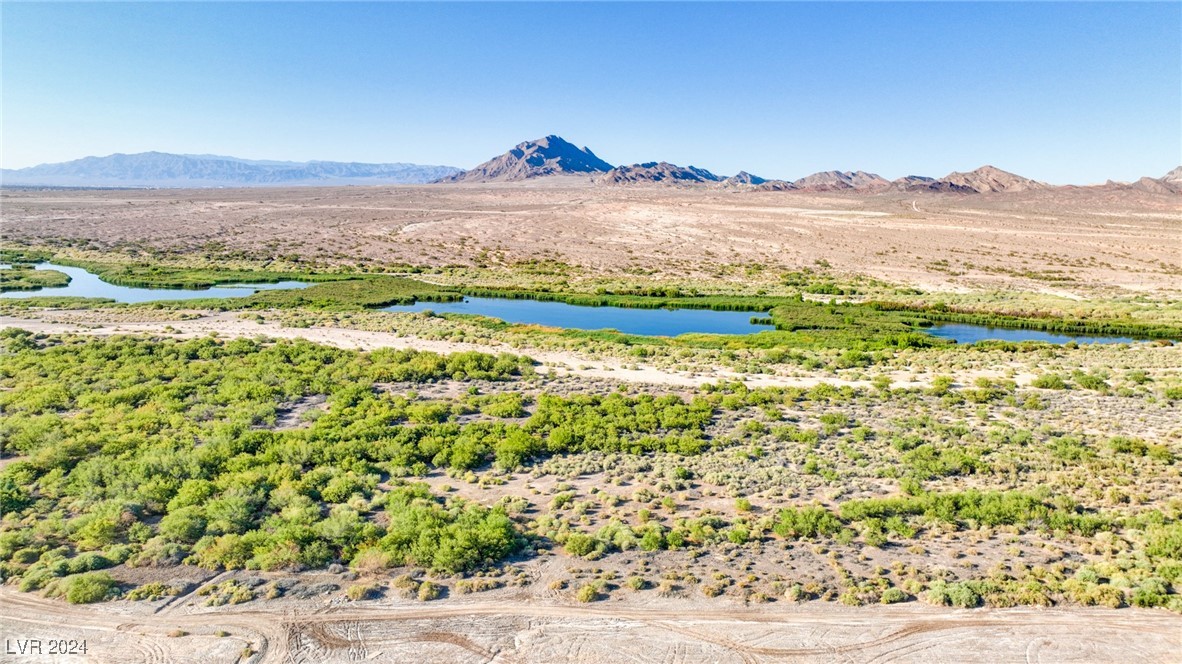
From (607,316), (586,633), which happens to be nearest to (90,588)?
(586,633)

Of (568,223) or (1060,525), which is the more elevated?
(568,223)

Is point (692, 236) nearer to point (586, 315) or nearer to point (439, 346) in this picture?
point (586, 315)

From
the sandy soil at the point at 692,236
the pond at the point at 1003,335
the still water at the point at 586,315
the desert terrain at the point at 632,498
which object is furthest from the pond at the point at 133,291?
the pond at the point at 1003,335

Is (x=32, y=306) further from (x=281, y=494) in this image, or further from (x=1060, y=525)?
(x=1060, y=525)

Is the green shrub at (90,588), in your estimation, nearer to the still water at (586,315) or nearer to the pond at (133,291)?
the still water at (586,315)

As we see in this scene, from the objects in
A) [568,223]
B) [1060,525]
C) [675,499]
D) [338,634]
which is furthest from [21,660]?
[568,223]

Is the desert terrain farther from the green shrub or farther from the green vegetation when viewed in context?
the green vegetation
